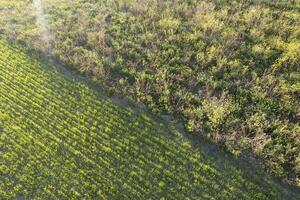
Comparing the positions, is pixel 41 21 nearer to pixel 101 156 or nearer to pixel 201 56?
pixel 201 56

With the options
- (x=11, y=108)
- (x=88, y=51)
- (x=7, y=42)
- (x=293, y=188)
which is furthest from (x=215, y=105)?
(x=7, y=42)

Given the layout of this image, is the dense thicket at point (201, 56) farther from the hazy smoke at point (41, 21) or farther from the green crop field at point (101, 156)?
the green crop field at point (101, 156)

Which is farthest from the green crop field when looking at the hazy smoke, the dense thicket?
the hazy smoke

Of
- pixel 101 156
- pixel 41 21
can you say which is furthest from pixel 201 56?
pixel 41 21

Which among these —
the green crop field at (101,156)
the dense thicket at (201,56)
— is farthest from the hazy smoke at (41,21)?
the green crop field at (101,156)

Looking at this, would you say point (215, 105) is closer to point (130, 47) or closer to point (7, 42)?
point (130, 47)
